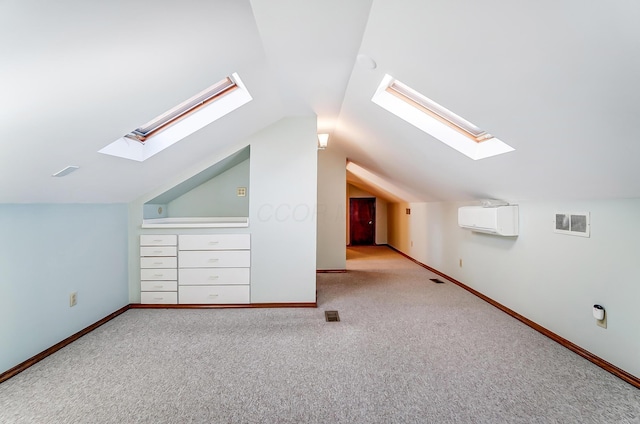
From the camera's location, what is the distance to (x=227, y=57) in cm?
201

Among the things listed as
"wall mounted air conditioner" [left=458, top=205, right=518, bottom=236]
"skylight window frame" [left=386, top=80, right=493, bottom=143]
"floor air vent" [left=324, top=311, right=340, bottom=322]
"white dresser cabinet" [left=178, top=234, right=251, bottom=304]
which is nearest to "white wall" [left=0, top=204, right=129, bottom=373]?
"white dresser cabinet" [left=178, top=234, right=251, bottom=304]

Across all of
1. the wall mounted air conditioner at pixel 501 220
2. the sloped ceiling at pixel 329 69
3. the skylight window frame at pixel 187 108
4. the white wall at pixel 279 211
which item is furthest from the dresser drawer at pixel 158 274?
the wall mounted air conditioner at pixel 501 220

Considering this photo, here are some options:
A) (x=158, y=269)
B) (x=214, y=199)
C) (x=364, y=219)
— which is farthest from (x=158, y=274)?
(x=364, y=219)

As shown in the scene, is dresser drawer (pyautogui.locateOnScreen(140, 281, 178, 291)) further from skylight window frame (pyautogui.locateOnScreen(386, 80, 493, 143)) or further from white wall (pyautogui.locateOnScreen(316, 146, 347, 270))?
skylight window frame (pyautogui.locateOnScreen(386, 80, 493, 143))

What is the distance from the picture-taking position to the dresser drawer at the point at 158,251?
11.2ft

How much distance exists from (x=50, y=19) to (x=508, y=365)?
317cm

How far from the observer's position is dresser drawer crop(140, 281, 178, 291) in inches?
135

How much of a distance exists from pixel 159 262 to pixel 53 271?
3.42 feet

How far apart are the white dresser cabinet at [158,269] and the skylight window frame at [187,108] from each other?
1.23m

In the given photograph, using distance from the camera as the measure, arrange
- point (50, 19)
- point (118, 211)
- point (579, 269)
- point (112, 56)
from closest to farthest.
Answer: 1. point (50, 19)
2. point (112, 56)
3. point (579, 269)
4. point (118, 211)

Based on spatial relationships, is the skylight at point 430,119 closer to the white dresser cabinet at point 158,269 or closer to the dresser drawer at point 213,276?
the dresser drawer at point 213,276

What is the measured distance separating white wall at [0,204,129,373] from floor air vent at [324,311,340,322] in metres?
2.25

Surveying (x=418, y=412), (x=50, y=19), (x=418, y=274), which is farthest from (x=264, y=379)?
(x=418, y=274)

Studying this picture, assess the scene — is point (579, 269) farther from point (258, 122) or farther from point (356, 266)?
point (356, 266)
